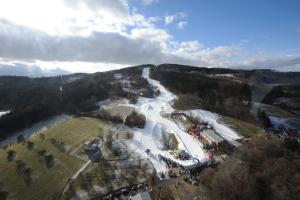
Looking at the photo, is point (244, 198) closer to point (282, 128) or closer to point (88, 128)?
point (88, 128)

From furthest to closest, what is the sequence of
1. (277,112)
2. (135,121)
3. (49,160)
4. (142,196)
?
1. (277,112)
2. (135,121)
3. (49,160)
4. (142,196)

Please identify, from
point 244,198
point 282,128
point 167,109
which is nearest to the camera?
point 244,198

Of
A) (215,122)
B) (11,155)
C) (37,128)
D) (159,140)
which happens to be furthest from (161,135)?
(37,128)

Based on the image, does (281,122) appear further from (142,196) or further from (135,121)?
(142,196)

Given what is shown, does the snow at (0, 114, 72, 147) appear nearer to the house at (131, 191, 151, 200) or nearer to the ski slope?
the ski slope

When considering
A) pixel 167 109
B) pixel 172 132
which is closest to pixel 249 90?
pixel 167 109

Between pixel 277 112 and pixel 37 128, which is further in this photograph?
pixel 277 112

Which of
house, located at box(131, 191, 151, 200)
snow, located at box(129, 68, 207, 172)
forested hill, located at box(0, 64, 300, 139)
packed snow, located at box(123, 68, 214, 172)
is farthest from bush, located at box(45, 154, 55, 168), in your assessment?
forested hill, located at box(0, 64, 300, 139)
